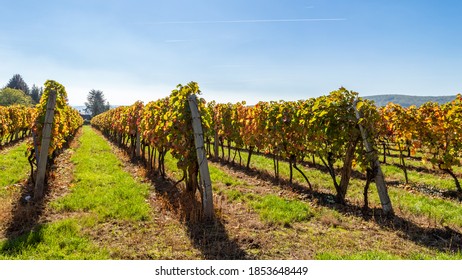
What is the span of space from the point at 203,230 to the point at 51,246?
8.75ft

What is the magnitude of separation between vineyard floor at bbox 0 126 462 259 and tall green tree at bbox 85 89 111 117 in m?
130

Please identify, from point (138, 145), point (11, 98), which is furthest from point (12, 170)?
point (11, 98)

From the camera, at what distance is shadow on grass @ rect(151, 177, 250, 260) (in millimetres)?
4855

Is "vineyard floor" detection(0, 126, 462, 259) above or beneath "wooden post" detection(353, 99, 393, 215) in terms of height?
beneath

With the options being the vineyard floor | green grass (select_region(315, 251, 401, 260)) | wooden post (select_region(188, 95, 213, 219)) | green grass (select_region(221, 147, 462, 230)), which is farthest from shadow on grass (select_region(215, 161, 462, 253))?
wooden post (select_region(188, 95, 213, 219))

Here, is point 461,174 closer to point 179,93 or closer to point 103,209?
point 179,93

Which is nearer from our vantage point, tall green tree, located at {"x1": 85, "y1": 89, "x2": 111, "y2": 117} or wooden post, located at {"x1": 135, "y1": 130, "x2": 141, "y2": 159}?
wooden post, located at {"x1": 135, "y1": 130, "x2": 141, "y2": 159}

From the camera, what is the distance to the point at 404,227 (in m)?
6.23

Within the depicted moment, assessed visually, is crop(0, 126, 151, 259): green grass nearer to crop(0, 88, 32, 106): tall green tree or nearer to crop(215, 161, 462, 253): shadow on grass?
crop(215, 161, 462, 253): shadow on grass

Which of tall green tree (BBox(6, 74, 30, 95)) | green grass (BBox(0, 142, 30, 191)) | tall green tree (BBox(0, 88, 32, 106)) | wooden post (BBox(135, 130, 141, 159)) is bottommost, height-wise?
green grass (BBox(0, 142, 30, 191))

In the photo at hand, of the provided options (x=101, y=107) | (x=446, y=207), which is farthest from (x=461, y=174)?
(x=101, y=107)

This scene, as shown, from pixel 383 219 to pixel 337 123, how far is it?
253cm

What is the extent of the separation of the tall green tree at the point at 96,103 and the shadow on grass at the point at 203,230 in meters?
132

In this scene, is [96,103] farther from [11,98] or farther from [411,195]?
[411,195]
